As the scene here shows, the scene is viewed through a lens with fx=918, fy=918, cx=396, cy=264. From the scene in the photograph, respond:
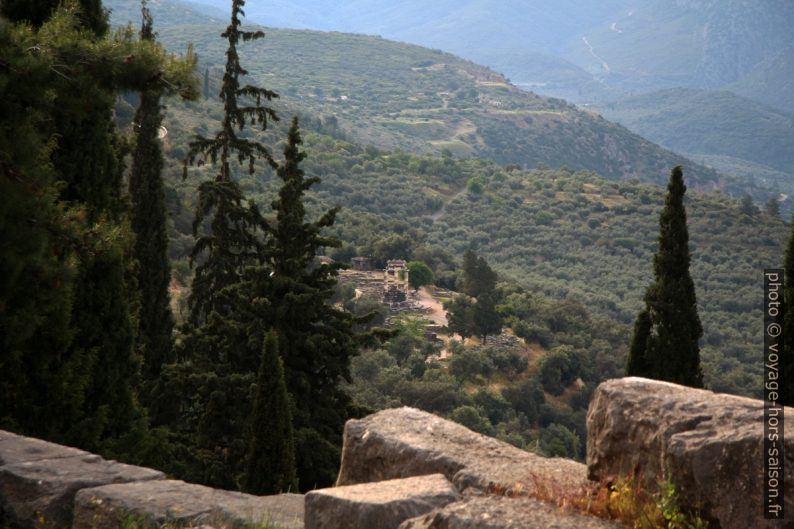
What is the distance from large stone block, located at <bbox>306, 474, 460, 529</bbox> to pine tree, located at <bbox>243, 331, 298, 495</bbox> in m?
5.97

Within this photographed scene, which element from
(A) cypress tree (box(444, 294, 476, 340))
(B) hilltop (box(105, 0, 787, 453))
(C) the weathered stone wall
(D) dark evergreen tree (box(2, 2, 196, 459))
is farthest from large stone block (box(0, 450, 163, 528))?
(A) cypress tree (box(444, 294, 476, 340))

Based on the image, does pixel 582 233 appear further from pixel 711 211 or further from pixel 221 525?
pixel 221 525

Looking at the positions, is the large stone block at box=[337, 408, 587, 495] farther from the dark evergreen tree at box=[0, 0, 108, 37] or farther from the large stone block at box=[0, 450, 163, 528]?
the dark evergreen tree at box=[0, 0, 108, 37]

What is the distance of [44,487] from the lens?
5715mm

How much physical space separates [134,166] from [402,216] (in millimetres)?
57850

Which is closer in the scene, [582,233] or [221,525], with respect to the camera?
[221,525]

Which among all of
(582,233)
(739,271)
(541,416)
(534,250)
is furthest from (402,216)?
(541,416)

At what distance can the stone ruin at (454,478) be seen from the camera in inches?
175

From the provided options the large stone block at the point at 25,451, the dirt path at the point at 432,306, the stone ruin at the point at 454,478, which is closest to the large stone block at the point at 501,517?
the stone ruin at the point at 454,478

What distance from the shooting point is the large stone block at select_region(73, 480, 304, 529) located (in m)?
5.37

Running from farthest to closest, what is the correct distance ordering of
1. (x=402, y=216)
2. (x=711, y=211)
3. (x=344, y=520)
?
(x=711, y=211), (x=402, y=216), (x=344, y=520)

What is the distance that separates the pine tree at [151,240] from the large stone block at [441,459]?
1182cm

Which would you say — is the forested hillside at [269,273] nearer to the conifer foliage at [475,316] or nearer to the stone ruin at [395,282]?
the conifer foliage at [475,316]

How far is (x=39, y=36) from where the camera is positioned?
7328 mm
